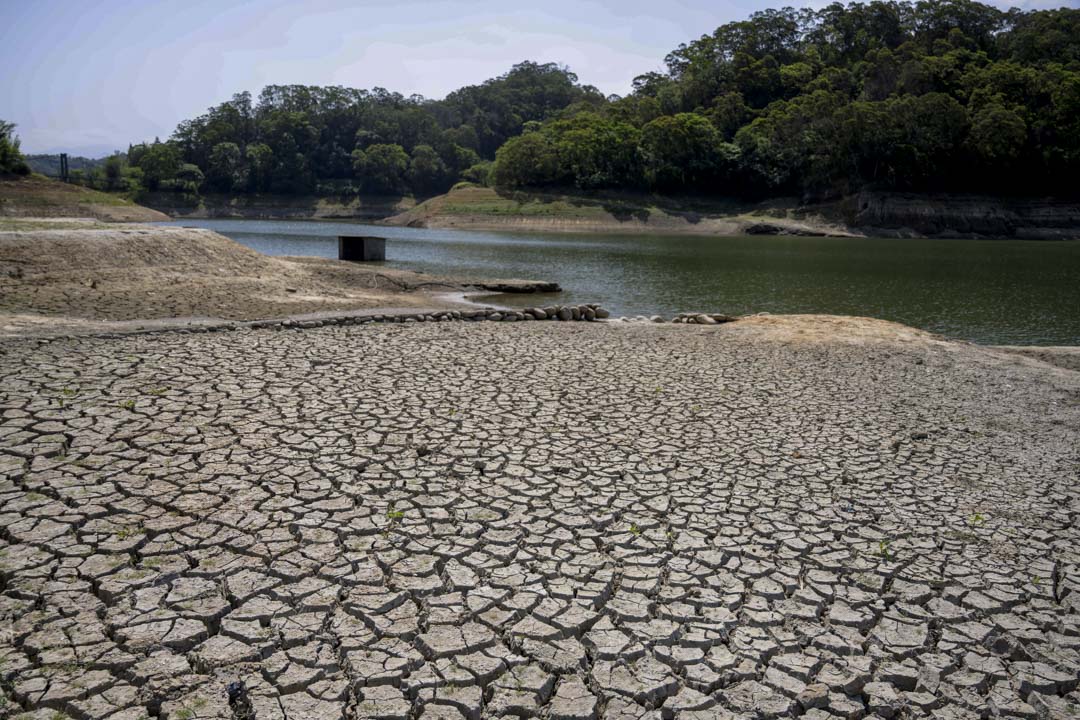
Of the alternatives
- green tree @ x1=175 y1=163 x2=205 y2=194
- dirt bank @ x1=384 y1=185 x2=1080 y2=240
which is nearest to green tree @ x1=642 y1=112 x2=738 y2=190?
dirt bank @ x1=384 y1=185 x2=1080 y2=240

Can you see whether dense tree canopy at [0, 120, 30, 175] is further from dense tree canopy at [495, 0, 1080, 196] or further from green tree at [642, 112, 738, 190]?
green tree at [642, 112, 738, 190]

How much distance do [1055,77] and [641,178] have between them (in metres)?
43.7

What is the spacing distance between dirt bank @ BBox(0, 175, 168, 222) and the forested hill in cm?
4123

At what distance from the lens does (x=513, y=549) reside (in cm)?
521

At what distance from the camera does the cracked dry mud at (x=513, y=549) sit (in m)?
3.84

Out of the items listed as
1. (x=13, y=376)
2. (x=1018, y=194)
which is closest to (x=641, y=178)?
(x=1018, y=194)

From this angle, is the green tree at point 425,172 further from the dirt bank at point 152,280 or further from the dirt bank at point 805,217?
the dirt bank at point 152,280

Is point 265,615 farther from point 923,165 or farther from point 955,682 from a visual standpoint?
point 923,165

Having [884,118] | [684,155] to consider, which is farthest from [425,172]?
[884,118]

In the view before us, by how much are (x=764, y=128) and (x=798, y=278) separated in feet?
200

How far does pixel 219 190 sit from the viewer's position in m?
104

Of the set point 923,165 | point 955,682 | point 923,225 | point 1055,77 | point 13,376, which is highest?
point 1055,77

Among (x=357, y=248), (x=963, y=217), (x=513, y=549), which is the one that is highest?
(x=963, y=217)

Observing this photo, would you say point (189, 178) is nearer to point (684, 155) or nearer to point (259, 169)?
point (259, 169)
